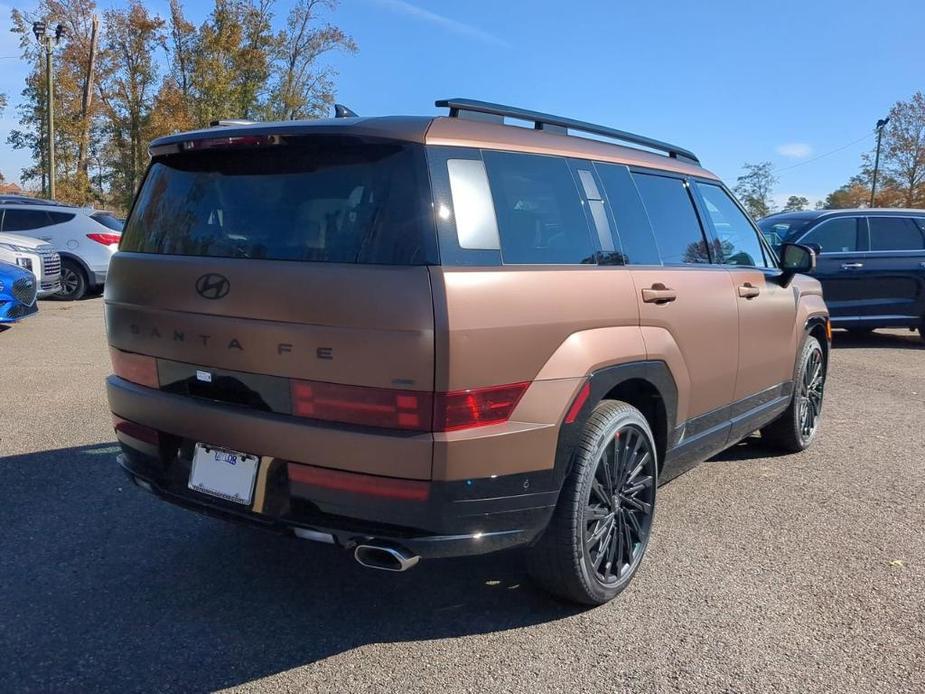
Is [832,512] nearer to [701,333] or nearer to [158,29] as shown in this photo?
[701,333]

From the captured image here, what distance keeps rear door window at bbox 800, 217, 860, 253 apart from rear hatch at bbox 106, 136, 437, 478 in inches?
373

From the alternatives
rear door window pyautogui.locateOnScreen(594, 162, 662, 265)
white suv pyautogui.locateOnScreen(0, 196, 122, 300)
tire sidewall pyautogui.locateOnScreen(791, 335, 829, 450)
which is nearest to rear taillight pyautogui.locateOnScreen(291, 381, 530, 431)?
rear door window pyautogui.locateOnScreen(594, 162, 662, 265)

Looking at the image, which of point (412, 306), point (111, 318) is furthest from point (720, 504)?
point (111, 318)

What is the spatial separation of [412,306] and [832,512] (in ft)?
10.5

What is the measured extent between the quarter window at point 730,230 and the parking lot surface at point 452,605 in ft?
4.70

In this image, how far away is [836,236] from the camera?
1082 cm

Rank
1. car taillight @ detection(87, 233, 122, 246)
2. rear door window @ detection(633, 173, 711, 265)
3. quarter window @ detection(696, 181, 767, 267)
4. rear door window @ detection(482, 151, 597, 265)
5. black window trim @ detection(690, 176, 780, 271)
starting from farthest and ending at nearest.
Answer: car taillight @ detection(87, 233, 122, 246), quarter window @ detection(696, 181, 767, 267), black window trim @ detection(690, 176, 780, 271), rear door window @ detection(633, 173, 711, 265), rear door window @ detection(482, 151, 597, 265)

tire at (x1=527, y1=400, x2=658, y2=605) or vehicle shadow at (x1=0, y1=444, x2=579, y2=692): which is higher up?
tire at (x1=527, y1=400, x2=658, y2=605)

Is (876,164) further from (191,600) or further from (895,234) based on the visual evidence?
(191,600)

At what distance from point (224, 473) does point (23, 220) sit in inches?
510

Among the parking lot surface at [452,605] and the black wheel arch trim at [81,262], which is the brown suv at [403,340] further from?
the black wheel arch trim at [81,262]

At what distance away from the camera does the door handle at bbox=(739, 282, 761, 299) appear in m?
4.39

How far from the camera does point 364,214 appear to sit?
2.68 meters

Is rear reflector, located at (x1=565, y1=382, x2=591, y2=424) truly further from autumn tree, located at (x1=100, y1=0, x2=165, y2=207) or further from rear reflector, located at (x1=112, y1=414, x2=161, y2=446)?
autumn tree, located at (x1=100, y1=0, x2=165, y2=207)
